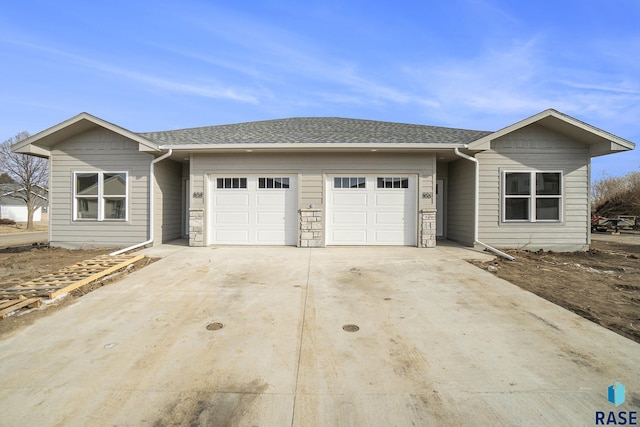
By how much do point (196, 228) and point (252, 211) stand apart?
172 centimetres

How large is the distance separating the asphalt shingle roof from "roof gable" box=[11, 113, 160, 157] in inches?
22.3

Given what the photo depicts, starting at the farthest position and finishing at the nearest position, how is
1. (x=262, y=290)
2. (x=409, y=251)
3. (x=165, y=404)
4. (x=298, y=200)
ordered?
(x=298, y=200), (x=409, y=251), (x=262, y=290), (x=165, y=404)

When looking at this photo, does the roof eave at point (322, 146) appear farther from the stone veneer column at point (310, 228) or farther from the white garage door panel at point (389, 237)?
the white garage door panel at point (389, 237)

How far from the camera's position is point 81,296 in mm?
5051

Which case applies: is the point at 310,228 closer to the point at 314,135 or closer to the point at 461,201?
the point at 314,135

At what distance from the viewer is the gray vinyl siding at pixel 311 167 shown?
945 cm

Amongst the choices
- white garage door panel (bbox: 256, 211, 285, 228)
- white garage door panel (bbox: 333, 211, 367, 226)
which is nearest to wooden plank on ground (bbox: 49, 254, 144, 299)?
white garage door panel (bbox: 256, 211, 285, 228)

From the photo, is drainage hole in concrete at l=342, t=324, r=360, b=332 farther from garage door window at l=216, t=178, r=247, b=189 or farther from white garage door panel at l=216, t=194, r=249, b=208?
garage door window at l=216, t=178, r=247, b=189

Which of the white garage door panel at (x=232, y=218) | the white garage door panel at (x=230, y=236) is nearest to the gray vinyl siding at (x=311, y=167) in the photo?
the white garage door panel at (x=232, y=218)

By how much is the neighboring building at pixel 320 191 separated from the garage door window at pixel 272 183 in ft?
0.10

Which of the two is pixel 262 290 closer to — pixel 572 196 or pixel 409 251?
pixel 409 251

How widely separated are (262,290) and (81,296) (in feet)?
9.39

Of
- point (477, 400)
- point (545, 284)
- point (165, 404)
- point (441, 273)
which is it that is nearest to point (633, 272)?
point (545, 284)

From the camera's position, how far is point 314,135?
9.87m
